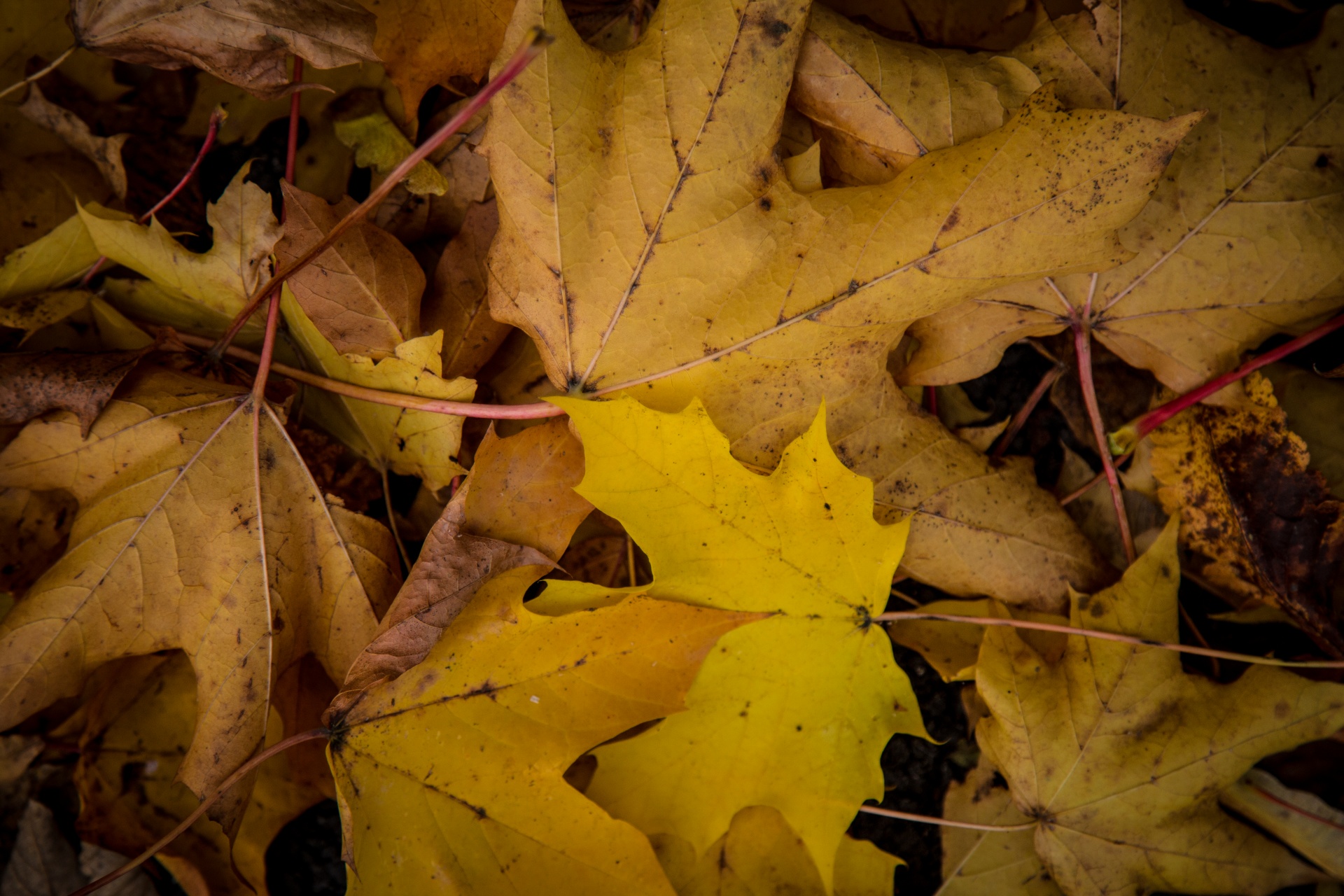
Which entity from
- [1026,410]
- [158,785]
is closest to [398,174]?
[1026,410]

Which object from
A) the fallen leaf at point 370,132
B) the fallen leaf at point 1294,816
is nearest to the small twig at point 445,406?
the fallen leaf at point 370,132

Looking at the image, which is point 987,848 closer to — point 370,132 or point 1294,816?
point 1294,816

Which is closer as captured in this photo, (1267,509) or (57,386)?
(57,386)

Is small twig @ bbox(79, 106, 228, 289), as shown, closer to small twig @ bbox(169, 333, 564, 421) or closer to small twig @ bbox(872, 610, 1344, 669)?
small twig @ bbox(169, 333, 564, 421)

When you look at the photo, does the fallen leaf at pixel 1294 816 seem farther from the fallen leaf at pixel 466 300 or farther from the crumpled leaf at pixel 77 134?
the crumpled leaf at pixel 77 134

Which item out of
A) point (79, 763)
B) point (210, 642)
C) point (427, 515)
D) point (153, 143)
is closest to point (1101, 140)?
point (427, 515)

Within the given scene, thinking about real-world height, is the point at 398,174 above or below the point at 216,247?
above

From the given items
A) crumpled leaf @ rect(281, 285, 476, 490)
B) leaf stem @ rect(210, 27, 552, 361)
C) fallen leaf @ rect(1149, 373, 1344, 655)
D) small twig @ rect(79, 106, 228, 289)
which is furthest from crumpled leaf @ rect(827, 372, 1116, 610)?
small twig @ rect(79, 106, 228, 289)

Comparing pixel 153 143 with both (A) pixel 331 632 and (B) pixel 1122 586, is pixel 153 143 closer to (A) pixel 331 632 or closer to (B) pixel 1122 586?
(A) pixel 331 632
